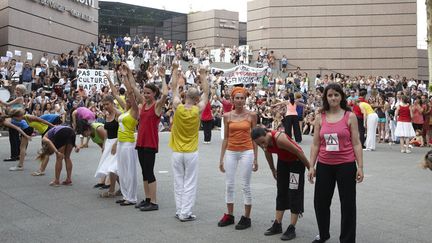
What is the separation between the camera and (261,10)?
40000mm

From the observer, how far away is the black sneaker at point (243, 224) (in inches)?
246

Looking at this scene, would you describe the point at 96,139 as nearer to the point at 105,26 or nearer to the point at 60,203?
the point at 60,203

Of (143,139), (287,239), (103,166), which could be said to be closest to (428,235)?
(287,239)

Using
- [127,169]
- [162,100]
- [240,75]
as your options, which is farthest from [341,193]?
[240,75]

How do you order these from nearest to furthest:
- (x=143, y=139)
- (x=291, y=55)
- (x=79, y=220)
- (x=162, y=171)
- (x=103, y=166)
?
(x=79, y=220) < (x=143, y=139) < (x=103, y=166) < (x=162, y=171) < (x=291, y=55)

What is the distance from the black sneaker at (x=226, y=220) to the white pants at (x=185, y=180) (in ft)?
1.63

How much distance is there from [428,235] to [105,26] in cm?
4387

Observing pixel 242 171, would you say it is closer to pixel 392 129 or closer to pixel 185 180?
pixel 185 180

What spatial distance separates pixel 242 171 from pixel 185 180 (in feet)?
2.72

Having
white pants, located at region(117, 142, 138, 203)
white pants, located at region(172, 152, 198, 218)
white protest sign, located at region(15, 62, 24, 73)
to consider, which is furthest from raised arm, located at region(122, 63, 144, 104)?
white protest sign, located at region(15, 62, 24, 73)

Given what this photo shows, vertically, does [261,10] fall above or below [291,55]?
above

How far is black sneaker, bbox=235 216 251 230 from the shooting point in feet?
20.5

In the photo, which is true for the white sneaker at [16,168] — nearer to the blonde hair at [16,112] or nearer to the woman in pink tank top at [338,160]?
the blonde hair at [16,112]

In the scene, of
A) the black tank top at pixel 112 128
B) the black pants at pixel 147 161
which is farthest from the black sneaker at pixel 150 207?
the black tank top at pixel 112 128
